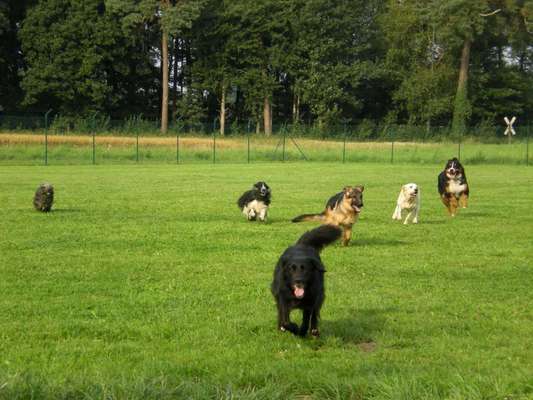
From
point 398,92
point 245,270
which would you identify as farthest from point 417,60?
point 245,270

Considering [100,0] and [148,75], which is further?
[148,75]

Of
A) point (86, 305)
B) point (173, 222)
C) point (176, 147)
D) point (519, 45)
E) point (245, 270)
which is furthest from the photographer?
point (519, 45)

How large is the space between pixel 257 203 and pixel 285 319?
8379 mm

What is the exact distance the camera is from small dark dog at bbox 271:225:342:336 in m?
5.98

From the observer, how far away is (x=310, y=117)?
2872 inches

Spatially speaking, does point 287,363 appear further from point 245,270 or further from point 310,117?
point 310,117

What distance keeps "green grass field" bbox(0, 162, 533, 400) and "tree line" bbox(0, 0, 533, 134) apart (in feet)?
162

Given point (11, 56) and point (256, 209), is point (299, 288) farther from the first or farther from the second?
point (11, 56)

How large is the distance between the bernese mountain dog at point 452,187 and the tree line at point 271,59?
45.5 metres

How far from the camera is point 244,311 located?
7184 millimetres

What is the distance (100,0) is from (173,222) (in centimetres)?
5515

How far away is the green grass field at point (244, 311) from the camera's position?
480 centimetres

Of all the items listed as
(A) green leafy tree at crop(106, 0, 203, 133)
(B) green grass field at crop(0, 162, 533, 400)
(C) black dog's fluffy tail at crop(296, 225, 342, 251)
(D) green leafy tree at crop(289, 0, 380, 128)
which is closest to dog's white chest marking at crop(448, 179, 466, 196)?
(B) green grass field at crop(0, 162, 533, 400)

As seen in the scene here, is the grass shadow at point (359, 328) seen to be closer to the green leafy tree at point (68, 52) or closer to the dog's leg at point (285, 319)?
the dog's leg at point (285, 319)
